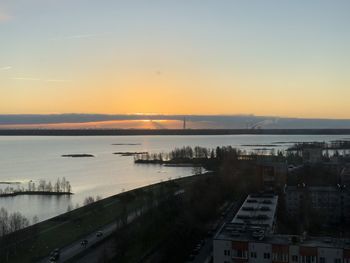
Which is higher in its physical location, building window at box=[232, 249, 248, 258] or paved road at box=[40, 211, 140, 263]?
building window at box=[232, 249, 248, 258]

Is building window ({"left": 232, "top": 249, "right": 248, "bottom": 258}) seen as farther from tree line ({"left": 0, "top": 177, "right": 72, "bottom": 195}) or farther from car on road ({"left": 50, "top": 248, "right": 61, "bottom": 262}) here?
tree line ({"left": 0, "top": 177, "right": 72, "bottom": 195})

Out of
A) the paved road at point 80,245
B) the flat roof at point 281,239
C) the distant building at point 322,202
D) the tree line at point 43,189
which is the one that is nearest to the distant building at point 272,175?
the distant building at point 322,202

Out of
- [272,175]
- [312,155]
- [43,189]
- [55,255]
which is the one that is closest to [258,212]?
[55,255]

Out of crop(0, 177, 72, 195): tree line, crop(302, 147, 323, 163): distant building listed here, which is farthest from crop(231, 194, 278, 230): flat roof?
crop(302, 147, 323, 163): distant building

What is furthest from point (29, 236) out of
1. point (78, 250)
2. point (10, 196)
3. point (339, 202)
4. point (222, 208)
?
point (10, 196)

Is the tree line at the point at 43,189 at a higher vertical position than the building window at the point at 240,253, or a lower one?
lower

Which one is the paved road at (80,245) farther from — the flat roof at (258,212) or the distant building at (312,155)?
the distant building at (312,155)
